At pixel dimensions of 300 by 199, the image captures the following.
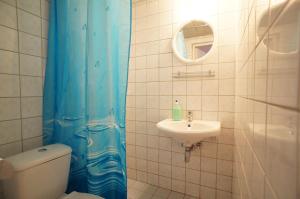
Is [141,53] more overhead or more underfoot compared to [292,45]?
more overhead

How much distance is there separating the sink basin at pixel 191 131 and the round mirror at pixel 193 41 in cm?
62

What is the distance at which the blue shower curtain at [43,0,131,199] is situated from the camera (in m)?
1.12

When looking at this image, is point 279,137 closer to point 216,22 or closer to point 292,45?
point 292,45

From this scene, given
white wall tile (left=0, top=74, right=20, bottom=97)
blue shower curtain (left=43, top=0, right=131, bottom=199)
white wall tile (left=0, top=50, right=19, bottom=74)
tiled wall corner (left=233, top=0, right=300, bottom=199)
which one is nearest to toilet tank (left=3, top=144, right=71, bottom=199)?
blue shower curtain (left=43, top=0, right=131, bottom=199)

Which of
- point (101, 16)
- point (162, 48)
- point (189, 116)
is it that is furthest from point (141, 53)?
point (189, 116)

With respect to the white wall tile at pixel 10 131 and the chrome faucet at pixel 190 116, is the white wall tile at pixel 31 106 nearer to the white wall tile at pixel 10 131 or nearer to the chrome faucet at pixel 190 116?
the white wall tile at pixel 10 131

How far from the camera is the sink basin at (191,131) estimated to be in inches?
48.6

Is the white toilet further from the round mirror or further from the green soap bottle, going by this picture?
the round mirror

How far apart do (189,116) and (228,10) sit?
1.04m

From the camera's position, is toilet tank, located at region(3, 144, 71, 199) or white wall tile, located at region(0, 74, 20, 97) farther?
white wall tile, located at region(0, 74, 20, 97)

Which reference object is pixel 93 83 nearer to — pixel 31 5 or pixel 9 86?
pixel 9 86

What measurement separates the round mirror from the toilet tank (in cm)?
136

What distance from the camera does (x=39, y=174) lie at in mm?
1013

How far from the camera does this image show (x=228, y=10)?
145cm
